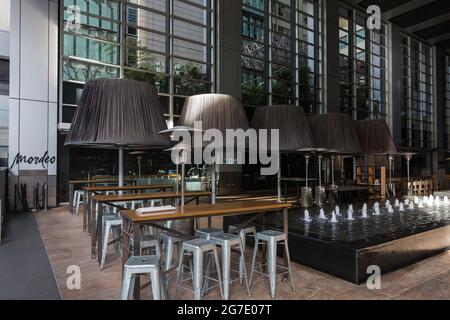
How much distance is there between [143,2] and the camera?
9.53 metres

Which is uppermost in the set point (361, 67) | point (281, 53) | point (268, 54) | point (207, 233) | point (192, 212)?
point (361, 67)

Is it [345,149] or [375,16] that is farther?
[375,16]

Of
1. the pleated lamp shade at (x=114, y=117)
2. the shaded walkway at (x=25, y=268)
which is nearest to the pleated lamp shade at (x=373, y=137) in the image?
the pleated lamp shade at (x=114, y=117)

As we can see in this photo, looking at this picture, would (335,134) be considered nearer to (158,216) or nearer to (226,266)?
(226,266)

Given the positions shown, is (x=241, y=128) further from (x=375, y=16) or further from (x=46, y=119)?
(x=375, y=16)

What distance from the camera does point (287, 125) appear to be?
4297mm

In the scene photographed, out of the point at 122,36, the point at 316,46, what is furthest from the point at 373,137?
the point at 316,46

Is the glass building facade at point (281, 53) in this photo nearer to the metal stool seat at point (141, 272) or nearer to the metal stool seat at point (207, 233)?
the metal stool seat at point (207, 233)

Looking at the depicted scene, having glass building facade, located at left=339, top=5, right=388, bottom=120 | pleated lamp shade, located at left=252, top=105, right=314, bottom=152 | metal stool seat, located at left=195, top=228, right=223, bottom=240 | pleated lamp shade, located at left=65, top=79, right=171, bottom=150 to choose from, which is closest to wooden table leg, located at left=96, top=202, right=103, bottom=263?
pleated lamp shade, located at left=65, top=79, right=171, bottom=150

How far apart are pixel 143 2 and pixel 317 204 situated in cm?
797

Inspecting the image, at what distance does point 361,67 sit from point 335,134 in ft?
38.3

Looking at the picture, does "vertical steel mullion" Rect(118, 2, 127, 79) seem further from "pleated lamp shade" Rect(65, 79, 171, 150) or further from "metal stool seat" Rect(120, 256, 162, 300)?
"metal stool seat" Rect(120, 256, 162, 300)
